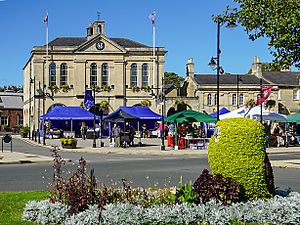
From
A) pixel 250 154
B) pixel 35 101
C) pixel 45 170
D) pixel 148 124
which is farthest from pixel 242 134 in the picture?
pixel 35 101

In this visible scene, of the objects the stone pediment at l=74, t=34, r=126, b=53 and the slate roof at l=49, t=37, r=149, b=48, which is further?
the slate roof at l=49, t=37, r=149, b=48

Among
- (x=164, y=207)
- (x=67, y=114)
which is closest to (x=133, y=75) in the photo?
(x=67, y=114)

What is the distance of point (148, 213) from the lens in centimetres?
882

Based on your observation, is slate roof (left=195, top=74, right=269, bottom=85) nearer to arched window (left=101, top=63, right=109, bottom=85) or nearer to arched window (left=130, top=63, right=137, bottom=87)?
arched window (left=130, top=63, right=137, bottom=87)

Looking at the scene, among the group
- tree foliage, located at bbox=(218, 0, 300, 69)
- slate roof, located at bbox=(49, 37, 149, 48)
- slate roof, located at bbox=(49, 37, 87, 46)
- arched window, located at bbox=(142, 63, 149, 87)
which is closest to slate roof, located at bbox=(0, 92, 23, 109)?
slate roof, located at bbox=(49, 37, 87, 46)

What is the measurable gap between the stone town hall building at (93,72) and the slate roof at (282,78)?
650 inches

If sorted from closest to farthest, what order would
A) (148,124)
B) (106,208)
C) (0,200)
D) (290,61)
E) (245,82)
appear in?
(106,208), (0,200), (290,61), (148,124), (245,82)

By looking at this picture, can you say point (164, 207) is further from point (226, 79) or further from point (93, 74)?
point (226, 79)

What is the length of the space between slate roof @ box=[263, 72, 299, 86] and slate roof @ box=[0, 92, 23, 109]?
45.2 metres

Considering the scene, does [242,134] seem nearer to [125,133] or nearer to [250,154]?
[250,154]

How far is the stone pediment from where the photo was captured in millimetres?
66812

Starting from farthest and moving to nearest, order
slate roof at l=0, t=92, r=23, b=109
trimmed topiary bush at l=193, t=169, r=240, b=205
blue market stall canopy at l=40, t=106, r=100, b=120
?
slate roof at l=0, t=92, r=23, b=109 → blue market stall canopy at l=40, t=106, r=100, b=120 → trimmed topiary bush at l=193, t=169, r=240, b=205

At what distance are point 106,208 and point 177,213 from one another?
4.05 ft

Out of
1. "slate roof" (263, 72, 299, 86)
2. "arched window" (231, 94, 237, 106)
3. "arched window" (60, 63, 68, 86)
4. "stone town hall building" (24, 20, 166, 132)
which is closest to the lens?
"stone town hall building" (24, 20, 166, 132)
